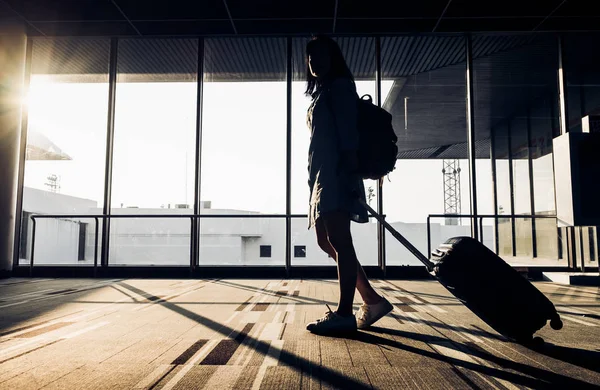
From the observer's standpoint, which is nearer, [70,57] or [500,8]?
[500,8]

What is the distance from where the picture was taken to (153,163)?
17.7ft

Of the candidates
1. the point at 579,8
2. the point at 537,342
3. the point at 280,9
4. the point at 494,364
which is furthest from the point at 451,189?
the point at 494,364

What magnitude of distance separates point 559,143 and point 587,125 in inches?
11.5

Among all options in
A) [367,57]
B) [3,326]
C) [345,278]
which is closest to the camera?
[345,278]

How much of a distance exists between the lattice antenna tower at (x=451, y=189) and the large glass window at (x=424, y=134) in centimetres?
1

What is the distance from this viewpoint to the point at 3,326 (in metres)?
2.10

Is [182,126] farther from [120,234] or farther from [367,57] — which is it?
[367,57]

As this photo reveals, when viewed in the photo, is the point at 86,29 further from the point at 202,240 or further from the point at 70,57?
the point at 202,240

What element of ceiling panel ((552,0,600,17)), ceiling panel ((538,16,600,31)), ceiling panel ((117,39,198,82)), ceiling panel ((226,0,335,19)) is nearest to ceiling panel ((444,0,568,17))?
ceiling panel ((552,0,600,17))

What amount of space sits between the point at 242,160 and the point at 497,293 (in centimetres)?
416

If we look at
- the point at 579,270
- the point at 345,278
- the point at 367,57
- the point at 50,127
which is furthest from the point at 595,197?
the point at 50,127

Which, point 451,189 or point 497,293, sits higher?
point 451,189

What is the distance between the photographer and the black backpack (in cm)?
194

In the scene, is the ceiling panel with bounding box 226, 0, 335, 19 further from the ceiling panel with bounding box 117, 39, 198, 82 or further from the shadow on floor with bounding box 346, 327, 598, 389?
the shadow on floor with bounding box 346, 327, 598, 389
